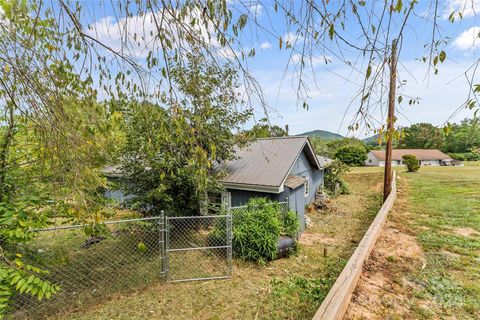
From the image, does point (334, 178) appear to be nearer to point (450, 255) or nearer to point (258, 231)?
point (258, 231)

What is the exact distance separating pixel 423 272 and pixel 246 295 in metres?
3.07

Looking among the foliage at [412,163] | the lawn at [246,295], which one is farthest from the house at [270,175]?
the foliage at [412,163]

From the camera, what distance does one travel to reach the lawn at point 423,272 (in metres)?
3.14

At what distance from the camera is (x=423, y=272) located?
404 cm

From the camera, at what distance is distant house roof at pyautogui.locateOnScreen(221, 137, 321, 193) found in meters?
7.63

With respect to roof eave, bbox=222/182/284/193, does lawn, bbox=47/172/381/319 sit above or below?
below

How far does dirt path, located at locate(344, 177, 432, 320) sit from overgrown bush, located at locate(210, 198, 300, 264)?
7.51ft

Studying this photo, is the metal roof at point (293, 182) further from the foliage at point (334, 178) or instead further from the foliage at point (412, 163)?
the foliage at point (412, 163)

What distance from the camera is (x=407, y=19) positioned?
5.11ft

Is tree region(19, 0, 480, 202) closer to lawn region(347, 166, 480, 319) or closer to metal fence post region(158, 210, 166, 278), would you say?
lawn region(347, 166, 480, 319)

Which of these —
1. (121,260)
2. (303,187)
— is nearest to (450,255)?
(303,187)

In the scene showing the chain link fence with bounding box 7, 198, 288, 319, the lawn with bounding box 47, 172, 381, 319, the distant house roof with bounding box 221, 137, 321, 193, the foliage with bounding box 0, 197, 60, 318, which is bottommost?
the lawn with bounding box 47, 172, 381, 319

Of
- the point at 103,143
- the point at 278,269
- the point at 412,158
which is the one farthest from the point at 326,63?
the point at 412,158

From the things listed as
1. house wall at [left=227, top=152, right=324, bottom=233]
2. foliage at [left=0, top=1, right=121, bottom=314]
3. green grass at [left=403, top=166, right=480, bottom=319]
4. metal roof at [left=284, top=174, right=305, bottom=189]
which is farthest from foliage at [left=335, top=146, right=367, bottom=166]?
foliage at [left=0, top=1, right=121, bottom=314]
